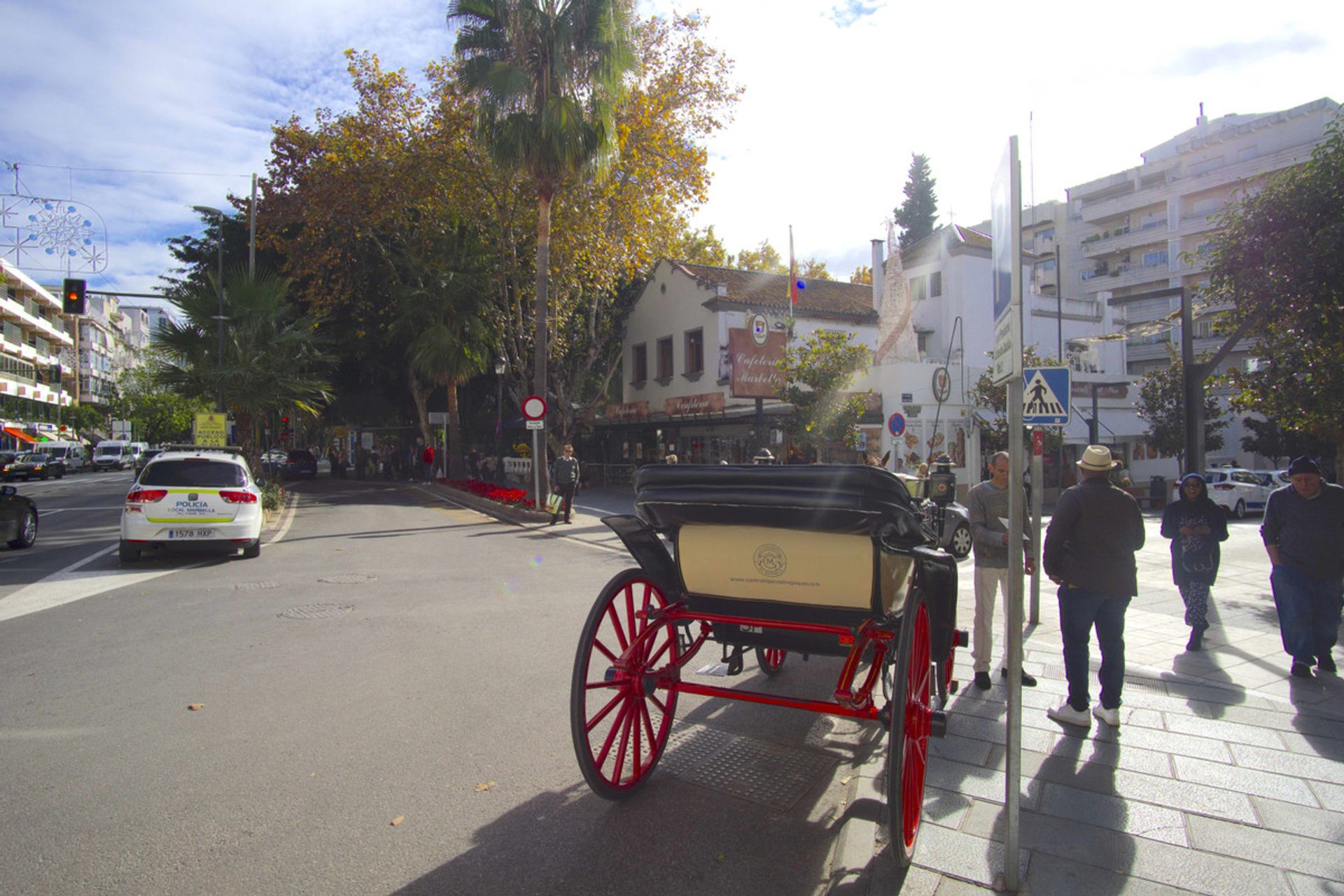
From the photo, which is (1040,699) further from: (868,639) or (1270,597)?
(1270,597)

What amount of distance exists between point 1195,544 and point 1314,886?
4.65m

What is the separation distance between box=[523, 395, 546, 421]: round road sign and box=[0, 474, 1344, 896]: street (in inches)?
430

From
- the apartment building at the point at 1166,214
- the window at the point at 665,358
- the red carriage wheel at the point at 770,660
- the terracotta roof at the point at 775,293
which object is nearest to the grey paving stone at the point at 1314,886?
the red carriage wheel at the point at 770,660

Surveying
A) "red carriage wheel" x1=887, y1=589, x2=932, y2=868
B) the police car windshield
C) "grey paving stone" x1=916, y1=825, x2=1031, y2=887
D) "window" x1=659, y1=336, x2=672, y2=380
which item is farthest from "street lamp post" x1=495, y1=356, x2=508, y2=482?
"grey paving stone" x1=916, y1=825, x2=1031, y2=887

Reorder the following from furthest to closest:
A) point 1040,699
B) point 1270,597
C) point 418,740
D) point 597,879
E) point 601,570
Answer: point 601,570, point 1270,597, point 1040,699, point 418,740, point 597,879

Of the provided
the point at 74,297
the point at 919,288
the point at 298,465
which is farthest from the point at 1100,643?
the point at 298,465

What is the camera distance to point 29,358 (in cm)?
6109

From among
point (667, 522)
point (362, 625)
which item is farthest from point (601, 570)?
point (667, 522)

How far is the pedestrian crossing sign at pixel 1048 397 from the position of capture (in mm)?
9492

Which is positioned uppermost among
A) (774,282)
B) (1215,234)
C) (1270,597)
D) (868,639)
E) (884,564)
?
(774,282)

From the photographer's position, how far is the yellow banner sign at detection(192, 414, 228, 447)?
21.5 metres

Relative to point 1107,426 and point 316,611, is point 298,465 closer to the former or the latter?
point 316,611

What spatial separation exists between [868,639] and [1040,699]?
2.54 meters

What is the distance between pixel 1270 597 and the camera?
10.1 meters
